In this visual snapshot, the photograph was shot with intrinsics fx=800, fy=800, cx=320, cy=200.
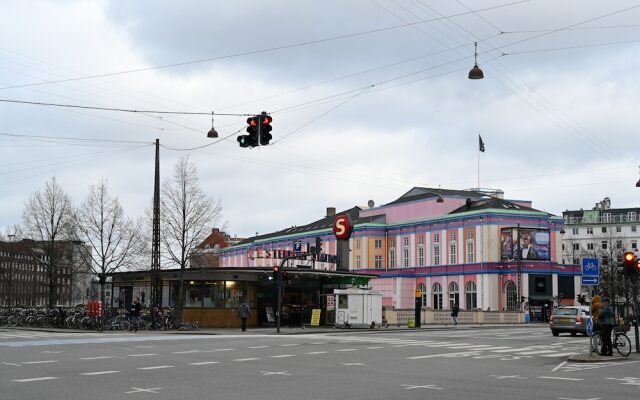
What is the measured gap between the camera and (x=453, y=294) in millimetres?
96938

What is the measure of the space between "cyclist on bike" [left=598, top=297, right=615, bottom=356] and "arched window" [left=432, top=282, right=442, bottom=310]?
7697cm

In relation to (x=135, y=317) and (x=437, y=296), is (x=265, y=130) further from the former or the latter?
(x=437, y=296)

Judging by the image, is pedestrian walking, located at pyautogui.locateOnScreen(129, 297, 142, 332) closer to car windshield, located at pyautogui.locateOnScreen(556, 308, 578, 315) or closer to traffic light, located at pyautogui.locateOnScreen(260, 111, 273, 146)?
traffic light, located at pyautogui.locateOnScreen(260, 111, 273, 146)

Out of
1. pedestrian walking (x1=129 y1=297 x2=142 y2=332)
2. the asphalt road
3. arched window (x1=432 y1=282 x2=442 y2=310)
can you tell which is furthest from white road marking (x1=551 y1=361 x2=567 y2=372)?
arched window (x1=432 y1=282 x2=442 y2=310)

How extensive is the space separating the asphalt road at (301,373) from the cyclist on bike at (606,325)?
3.23 ft

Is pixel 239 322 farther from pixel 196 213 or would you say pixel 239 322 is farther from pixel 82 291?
pixel 82 291

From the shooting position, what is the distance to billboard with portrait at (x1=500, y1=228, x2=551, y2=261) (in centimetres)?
8994

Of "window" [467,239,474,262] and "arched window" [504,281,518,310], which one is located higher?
"window" [467,239,474,262]

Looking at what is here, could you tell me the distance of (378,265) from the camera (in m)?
110

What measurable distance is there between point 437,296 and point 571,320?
199ft

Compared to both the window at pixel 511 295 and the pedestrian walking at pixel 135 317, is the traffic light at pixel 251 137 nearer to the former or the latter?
the pedestrian walking at pixel 135 317

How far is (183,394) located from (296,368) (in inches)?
224

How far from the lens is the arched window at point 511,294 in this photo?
89569 millimetres

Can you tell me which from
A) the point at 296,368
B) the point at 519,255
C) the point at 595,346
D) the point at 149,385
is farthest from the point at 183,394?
the point at 519,255
